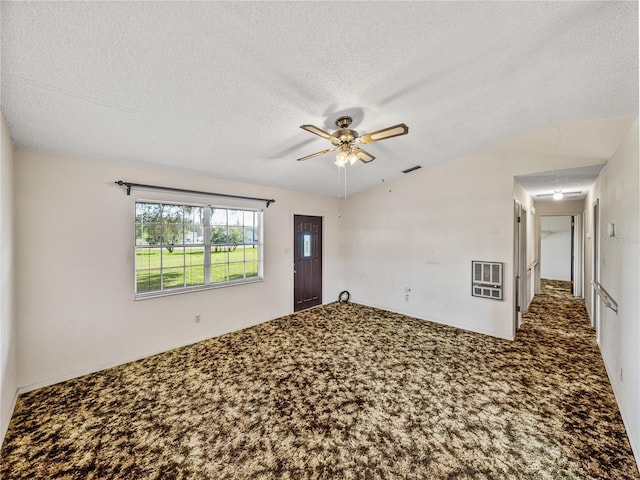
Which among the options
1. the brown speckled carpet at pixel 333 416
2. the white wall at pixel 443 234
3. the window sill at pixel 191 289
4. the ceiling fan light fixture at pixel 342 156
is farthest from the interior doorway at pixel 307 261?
the ceiling fan light fixture at pixel 342 156

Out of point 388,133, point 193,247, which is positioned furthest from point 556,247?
point 193,247

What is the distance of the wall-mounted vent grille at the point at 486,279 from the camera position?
3.84m

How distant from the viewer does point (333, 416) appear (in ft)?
7.09

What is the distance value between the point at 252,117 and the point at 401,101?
1.36 meters

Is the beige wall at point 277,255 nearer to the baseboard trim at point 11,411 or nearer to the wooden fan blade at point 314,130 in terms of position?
the baseboard trim at point 11,411

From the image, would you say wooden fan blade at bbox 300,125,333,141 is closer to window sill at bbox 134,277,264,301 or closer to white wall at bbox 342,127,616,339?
window sill at bbox 134,277,264,301

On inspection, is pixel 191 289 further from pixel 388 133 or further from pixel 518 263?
pixel 518 263

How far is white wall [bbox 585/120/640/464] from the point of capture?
1890mm

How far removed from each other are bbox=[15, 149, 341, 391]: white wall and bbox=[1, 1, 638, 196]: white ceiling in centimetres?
33

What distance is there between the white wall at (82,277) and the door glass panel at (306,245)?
2.17 m

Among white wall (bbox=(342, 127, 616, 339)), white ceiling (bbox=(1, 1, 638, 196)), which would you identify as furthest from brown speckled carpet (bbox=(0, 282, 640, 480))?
white ceiling (bbox=(1, 1, 638, 196))

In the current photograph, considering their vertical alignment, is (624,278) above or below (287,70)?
below

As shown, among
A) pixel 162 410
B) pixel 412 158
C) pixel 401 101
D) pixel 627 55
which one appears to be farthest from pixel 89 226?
pixel 627 55

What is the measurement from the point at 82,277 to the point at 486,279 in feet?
17.4
